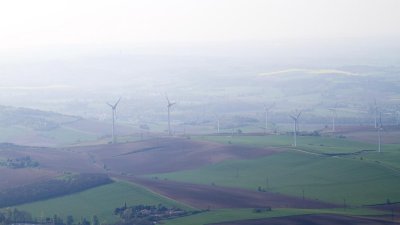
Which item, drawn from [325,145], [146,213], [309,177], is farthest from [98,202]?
[325,145]

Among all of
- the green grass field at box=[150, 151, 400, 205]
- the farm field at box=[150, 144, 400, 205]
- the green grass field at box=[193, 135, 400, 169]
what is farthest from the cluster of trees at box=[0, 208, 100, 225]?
the green grass field at box=[193, 135, 400, 169]

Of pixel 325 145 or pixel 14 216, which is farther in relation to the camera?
pixel 325 145

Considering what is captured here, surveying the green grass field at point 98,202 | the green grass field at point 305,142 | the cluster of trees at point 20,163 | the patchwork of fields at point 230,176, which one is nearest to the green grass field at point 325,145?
the green grass field at point 305,142

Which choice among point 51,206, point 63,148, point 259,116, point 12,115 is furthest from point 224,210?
point 259,116

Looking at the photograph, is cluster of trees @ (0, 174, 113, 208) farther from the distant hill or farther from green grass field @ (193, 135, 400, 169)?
the distant hill

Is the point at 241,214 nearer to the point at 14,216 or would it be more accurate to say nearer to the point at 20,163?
the point at 14,216

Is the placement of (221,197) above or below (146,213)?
above

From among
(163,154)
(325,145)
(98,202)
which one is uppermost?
(325,145)
